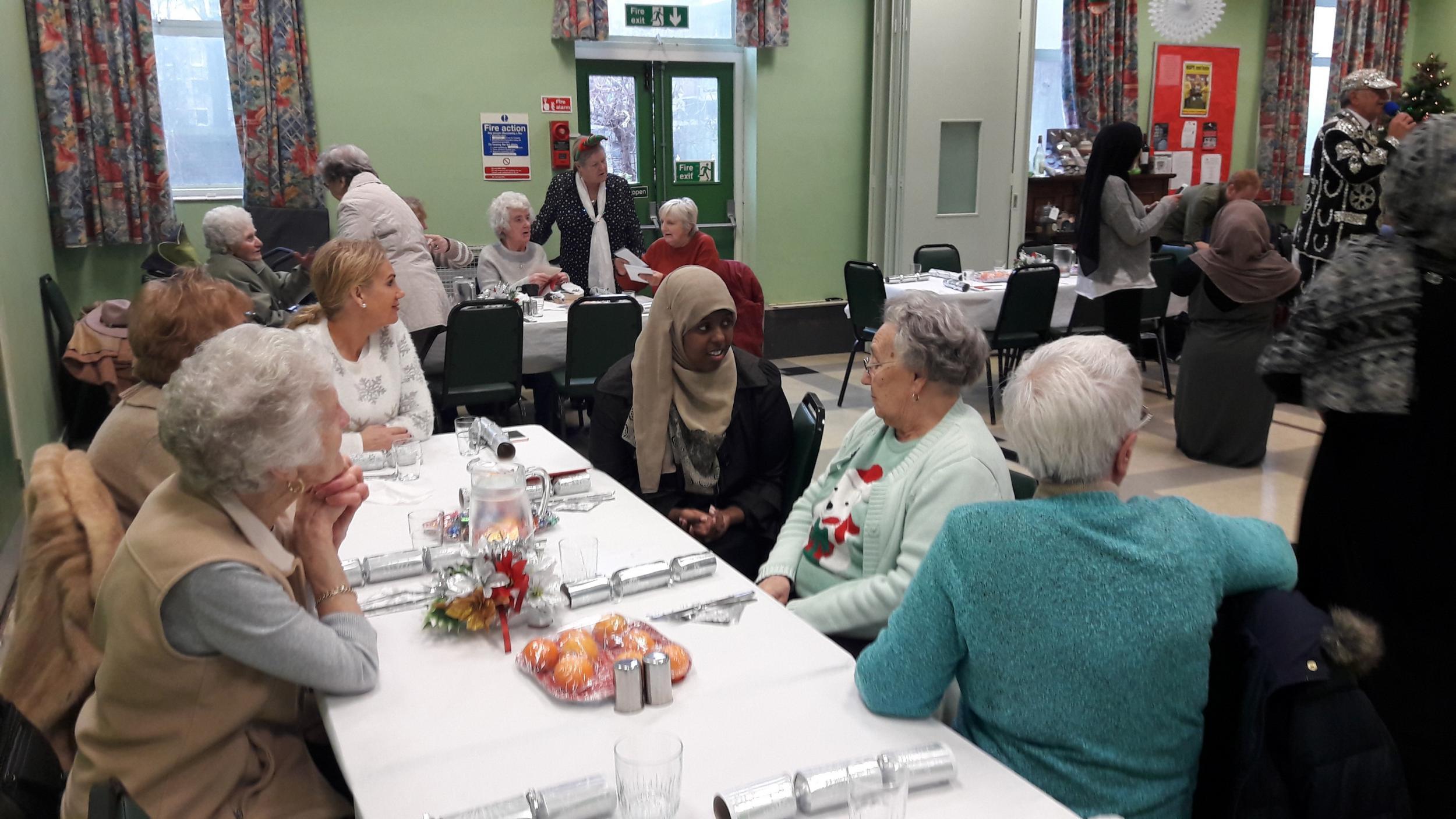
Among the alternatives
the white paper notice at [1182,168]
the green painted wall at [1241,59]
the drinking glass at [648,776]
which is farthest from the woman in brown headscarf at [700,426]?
the white paper notice at [1182,168]

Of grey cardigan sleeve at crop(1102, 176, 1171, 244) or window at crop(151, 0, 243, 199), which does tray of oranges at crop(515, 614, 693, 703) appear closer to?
grey cardigan sleeve at crop(1102, 176, 1171, 244)

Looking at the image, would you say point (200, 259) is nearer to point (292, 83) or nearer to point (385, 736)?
point (292, 83)

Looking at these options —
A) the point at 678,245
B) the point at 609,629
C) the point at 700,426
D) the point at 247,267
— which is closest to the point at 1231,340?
the point at 678,245

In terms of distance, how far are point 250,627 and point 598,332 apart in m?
3.75

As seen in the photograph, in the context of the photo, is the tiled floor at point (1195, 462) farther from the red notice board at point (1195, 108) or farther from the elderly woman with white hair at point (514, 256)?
the red notice board at point (1195, 108)

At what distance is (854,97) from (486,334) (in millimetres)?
4774

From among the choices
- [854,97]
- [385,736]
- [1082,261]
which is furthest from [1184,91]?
[385,736]

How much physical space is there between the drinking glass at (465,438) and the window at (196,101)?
15.7 feet

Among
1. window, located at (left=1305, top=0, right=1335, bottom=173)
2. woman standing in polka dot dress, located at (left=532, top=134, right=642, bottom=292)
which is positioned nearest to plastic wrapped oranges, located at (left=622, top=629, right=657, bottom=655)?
woman standing in polka dot dress, located at (left=532, top=134, right=642, bottom=292)

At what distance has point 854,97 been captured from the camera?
8.48 metres

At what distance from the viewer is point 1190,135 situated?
9930mm

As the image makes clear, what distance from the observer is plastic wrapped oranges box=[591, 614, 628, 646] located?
67.5 inches

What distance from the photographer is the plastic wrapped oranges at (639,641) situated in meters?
1.68

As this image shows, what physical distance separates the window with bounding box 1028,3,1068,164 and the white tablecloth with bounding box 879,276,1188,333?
317 cm
